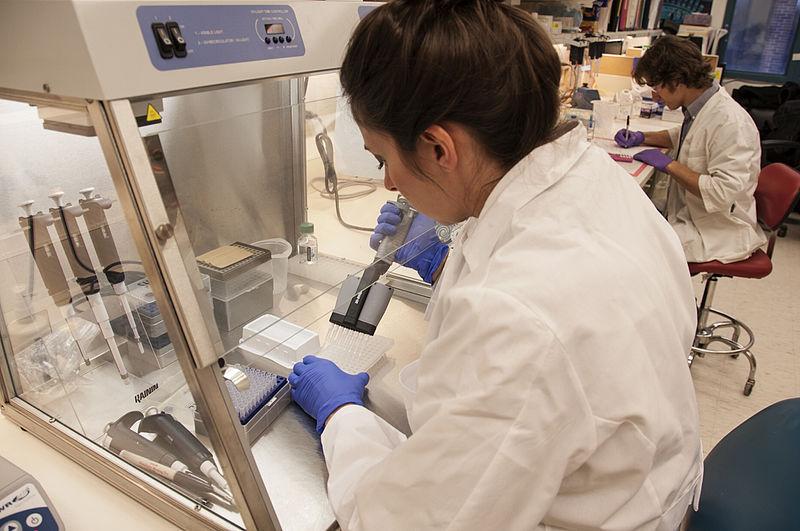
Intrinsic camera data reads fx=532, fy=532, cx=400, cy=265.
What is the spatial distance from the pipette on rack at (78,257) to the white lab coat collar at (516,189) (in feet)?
2.36

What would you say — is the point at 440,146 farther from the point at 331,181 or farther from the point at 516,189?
the point at 331,181

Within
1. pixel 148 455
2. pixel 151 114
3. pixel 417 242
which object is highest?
pixel 151 114

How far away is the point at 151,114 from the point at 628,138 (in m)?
2.91

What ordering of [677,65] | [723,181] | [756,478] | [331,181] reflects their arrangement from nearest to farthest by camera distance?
[756,478], [331,181], [723,181], [677,65]

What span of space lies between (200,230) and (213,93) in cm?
24

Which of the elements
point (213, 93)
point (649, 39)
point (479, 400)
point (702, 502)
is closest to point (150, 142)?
point (213, 93)

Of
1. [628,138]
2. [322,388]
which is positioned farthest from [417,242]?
[628,138]

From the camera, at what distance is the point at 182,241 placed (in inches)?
28.4

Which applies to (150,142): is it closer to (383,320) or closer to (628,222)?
(628,222)

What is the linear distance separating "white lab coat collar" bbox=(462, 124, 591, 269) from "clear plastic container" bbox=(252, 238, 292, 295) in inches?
18.2

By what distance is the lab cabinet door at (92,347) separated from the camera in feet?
2.89

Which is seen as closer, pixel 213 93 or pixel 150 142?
pixel 150 142

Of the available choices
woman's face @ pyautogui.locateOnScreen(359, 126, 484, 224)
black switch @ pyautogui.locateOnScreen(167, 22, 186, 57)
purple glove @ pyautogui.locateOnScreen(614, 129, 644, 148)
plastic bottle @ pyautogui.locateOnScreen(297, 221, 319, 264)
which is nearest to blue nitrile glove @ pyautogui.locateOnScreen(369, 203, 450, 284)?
plastic bottle @ pyautogui.locateOnScreen(297, 221, 319, 264)

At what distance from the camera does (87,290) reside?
39.4 inches
